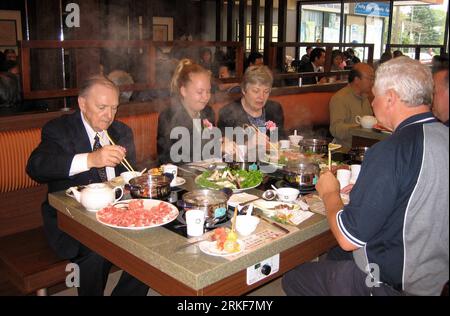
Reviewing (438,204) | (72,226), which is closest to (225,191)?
(72,226)

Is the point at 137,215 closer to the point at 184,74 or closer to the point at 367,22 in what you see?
the point at 184,74

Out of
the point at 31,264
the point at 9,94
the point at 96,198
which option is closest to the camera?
the point at 96,198

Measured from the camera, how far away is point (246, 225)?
1637 mm

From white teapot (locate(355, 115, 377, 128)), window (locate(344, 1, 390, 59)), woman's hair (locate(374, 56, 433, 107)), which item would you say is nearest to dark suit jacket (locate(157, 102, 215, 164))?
woman's hair (locate(374, 56, 433, 107))

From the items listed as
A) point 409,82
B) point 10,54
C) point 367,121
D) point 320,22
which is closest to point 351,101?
point 367,121

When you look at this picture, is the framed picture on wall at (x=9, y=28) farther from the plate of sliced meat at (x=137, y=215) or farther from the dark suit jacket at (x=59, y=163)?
the plate of sliced meat at (x=137, y=215)

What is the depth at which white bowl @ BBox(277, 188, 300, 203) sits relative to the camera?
201 cm

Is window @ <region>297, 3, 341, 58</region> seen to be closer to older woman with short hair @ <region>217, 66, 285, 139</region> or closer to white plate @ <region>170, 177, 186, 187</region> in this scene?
older woman with short hair @ <region>217, 66, 285, 139</region>

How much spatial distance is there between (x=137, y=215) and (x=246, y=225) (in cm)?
45

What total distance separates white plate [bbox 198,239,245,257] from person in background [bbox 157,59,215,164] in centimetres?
144

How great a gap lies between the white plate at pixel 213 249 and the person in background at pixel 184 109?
1.44 meters

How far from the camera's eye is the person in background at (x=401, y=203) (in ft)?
4.33

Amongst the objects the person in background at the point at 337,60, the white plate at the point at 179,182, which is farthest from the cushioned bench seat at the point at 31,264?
the person in background at the point at 337,60

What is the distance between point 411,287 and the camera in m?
1.45
